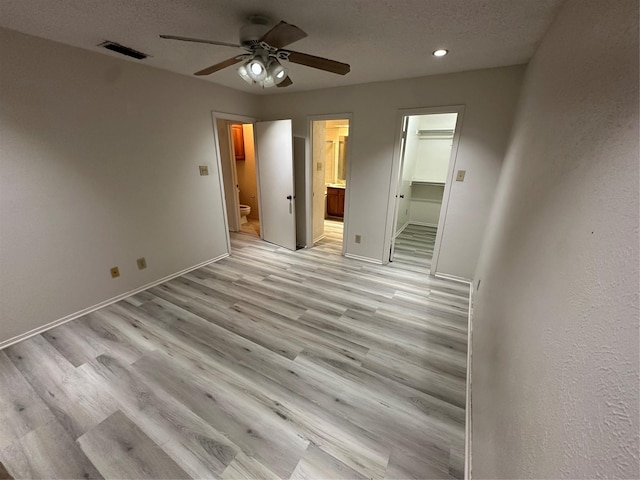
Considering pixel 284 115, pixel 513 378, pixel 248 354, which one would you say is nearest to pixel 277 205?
pixel 284 115

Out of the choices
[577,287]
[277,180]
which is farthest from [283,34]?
[277,180]

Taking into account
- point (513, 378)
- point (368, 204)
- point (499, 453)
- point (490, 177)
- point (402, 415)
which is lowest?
point (402, 415)

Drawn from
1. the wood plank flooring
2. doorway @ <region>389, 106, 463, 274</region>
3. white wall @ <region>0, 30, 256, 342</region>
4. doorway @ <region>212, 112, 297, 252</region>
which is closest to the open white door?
doorway @ <region>212, 112, 297, 252</region>

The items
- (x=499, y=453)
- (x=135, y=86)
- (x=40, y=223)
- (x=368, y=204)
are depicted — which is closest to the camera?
(x=499, y=453)

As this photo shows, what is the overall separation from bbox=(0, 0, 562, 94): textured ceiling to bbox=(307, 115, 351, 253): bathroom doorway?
52.5 inches

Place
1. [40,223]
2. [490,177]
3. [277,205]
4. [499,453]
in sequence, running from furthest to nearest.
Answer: [277,205] → [490,177] → [40,223] → [499,453]

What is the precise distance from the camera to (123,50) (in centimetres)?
212

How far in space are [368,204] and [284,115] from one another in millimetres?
1823

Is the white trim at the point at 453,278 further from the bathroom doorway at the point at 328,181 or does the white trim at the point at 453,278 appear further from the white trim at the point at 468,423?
the bathroom doorway at the point at 328,181

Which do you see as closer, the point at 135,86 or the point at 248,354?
the point at 248,354

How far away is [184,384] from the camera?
1720mm

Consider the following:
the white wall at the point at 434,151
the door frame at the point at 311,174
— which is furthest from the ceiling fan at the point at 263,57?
the white wall at the point at 434,151

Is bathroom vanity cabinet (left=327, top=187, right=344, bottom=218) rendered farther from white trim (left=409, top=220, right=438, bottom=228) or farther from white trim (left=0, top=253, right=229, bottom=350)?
white trim (left=0, top=253, right=229, bottom=350)

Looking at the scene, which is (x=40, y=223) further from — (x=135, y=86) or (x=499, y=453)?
(x=499, y=453)
